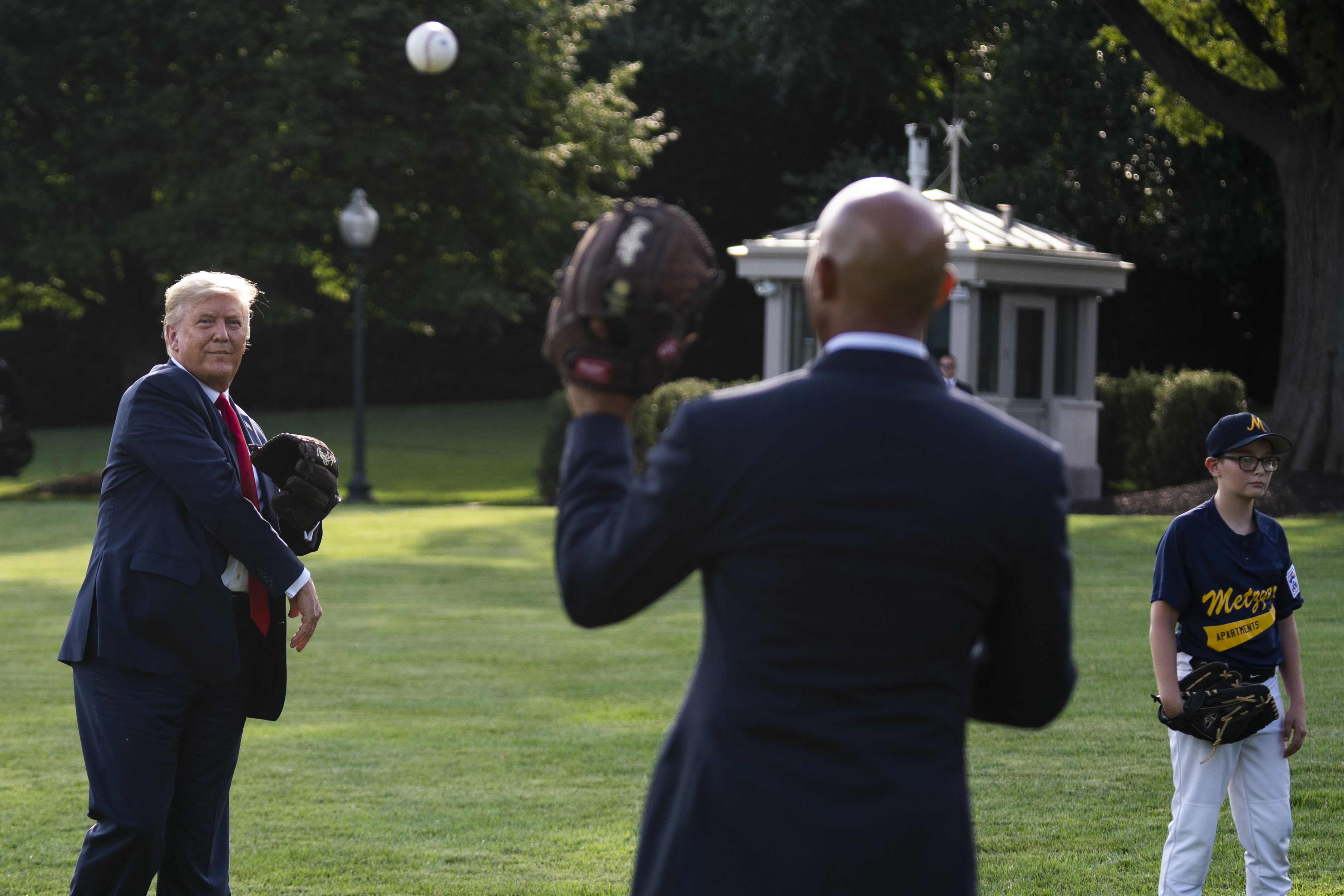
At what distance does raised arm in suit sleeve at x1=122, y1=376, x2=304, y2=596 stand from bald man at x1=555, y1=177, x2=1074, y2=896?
84.7 inches

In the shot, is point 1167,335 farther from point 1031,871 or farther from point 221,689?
point 221,689

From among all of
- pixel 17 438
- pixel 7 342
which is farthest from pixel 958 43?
pixel 7 342

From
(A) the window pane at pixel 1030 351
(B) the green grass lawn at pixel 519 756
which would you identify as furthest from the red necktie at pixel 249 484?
(A) the window pane at pixel 1030 351

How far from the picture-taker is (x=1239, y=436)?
16.1 feet

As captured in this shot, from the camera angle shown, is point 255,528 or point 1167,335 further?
point 1167,335

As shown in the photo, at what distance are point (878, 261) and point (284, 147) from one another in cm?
2966

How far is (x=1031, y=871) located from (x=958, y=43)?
31.6 meters

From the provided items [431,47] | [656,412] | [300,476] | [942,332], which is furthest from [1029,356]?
[300,476]

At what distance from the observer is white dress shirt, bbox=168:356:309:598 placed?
4.31 metres

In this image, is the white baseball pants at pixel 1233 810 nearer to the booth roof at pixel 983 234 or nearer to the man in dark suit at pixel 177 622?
the man in dark suit at pixel 177 622

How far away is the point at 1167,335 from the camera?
3634cm

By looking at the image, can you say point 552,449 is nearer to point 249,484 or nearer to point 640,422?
point 640,422

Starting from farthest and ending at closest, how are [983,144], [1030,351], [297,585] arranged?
[983,144] < [1030,351] < [297,585]

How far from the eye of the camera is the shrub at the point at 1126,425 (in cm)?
2216
